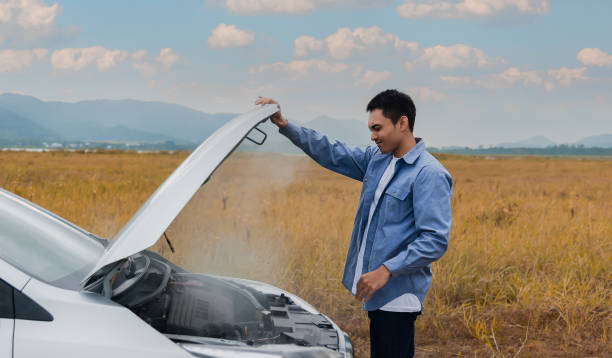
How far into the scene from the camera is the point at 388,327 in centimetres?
257

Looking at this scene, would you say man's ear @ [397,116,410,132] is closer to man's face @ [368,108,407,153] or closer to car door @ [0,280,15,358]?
man's face @ [368,108,407,153]

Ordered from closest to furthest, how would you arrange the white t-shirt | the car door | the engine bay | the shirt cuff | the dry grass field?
the car door, the engine bay, the shirt cuff, the white t-shirt, the dry grass field

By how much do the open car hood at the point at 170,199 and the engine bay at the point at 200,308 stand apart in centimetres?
21

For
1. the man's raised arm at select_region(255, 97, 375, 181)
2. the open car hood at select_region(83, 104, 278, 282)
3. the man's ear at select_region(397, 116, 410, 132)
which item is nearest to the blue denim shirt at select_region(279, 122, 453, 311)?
the man's ear at select_region(397, 116, 410, 132)

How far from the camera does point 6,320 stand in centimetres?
181

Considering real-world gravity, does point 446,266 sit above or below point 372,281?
below

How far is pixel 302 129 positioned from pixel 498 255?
3.99 m

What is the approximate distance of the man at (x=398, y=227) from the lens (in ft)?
7.81

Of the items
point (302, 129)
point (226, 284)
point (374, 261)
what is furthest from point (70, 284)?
point (302, 129)

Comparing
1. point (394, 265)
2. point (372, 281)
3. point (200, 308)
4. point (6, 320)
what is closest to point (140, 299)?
point (200, 308)

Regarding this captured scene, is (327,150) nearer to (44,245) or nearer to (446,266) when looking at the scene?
(44,245)

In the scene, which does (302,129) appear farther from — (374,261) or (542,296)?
(542,296)

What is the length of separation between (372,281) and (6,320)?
1.43m

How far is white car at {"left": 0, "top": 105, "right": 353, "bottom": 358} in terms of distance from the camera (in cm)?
182
